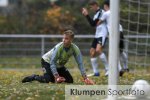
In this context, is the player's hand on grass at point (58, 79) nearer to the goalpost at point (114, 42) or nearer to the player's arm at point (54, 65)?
the player's arm at point (54, 65)

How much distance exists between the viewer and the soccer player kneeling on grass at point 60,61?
12453 millimetres

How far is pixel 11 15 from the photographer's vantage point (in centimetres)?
3152

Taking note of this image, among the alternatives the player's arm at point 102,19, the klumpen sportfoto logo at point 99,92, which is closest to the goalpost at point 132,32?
the klumpen sportfoto logo at point 99,92

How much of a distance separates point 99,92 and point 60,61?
1.90 m

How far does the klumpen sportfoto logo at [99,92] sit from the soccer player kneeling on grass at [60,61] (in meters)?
0.95

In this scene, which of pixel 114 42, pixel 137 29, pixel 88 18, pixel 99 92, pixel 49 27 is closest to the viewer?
pixel 114 42

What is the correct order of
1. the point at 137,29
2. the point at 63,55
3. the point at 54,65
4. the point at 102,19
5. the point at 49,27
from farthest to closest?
the point at 49,27 < the point at 137,29 < the point at 102,19 < the point at 63,55 < the point at 54,65

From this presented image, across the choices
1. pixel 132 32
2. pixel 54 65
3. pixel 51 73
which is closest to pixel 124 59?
pixel 132 32

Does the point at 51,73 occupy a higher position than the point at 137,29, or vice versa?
the point at 137,29

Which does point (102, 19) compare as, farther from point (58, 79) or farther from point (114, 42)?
point (114, 42)

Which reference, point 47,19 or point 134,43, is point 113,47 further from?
point 47,19

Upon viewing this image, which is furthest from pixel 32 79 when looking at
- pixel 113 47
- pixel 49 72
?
pixel 113 47

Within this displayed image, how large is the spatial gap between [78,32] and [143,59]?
10.2m

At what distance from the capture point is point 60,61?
12.9 m
